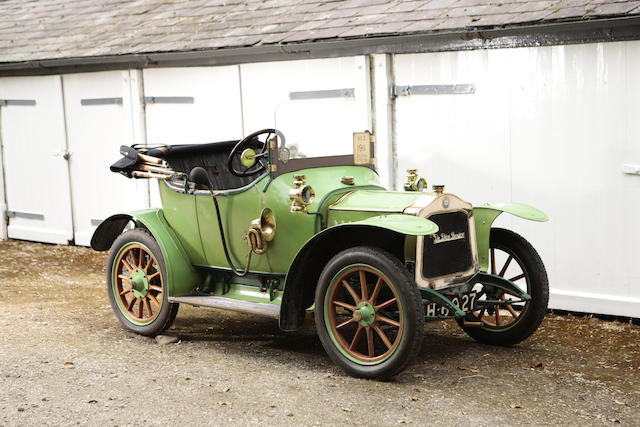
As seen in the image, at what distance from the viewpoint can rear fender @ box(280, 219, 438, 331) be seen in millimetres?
5938

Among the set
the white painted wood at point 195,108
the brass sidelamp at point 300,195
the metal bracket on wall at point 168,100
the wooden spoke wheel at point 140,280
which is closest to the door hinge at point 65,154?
the white painted wood at point 195,108

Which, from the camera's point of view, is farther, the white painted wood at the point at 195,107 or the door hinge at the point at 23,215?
the door hinge at the point at 23,215

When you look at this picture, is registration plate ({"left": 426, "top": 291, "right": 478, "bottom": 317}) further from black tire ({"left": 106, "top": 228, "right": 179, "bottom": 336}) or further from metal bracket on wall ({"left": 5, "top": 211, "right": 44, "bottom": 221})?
metal bracket on wall ({"left": 5, "top": 211, "right": 44, "bottom": 221})

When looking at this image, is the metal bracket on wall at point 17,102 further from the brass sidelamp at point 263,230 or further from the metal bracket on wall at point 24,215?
the brass sidelamp at point 263,230

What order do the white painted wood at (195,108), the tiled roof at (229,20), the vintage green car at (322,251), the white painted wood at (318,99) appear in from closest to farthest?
the vintage green car at (322,251)
the tiled roof at (229,20)
the white painted wood at (318,99)
the white painted wood at (195,108)

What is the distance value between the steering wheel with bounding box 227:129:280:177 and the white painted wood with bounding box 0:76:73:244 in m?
5.13

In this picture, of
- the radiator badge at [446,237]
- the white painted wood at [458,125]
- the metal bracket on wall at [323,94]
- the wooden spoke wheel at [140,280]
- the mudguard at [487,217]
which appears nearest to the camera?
the radiator badge at [446,237]

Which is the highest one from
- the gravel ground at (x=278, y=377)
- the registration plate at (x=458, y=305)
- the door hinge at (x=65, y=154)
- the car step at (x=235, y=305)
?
Result: the door hinge at (x=65, y=154)

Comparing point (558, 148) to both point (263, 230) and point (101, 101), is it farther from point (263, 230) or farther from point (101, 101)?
point (101, 101)

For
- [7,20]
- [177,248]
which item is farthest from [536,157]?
[7,20]

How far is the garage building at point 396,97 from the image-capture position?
7332mm

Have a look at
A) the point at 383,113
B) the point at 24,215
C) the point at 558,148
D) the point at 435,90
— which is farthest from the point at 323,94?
the point at 24,215

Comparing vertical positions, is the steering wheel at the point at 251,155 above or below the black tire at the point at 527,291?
above

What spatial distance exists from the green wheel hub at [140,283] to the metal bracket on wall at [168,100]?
3.68 m
